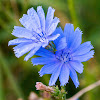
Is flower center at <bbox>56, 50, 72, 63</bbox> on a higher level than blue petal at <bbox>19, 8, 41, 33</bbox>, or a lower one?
lower

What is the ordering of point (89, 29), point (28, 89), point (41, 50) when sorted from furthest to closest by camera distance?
point (89, 29) < point (28, 89) < point (41, 50)

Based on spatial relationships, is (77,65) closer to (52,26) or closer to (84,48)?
(84,48)

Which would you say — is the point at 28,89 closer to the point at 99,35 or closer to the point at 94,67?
the point at 94,67

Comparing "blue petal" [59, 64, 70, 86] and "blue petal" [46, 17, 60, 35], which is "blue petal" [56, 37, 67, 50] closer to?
"blue petal" [46, 17, 60, 35]

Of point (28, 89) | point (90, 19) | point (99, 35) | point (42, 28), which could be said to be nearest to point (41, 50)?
point (42, 28)

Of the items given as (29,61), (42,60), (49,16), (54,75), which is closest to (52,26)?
(49,16)

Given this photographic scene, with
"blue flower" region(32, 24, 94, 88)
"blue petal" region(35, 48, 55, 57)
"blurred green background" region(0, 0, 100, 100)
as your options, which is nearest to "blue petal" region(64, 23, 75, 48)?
"blue flower" region(32, 24, 94, 88)

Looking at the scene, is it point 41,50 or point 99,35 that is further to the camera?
point 99,35
